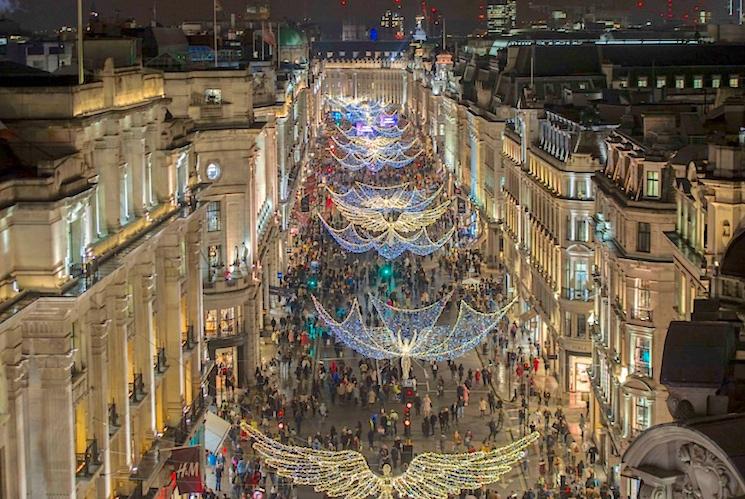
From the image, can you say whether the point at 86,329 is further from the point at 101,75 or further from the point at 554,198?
the point at 554,198

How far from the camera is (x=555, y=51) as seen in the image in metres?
100

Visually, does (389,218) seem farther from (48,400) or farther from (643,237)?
(48,400)

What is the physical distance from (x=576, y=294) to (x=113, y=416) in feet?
103

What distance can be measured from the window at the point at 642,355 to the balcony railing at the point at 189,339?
15.1 metres

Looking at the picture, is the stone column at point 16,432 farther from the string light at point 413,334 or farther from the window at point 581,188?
the window at point 581,188

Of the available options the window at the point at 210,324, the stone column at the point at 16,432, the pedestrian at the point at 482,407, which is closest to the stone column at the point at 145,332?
the stone column at the point at 16,432

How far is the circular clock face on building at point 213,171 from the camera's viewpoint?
61.5m

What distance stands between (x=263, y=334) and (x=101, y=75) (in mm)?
35757

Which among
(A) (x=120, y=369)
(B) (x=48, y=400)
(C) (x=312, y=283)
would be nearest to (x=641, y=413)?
(A) (x=120, y=369)

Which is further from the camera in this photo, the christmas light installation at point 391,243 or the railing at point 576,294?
the christmas light installation at point 391,243

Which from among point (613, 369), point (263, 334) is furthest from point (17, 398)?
point (263, 334)

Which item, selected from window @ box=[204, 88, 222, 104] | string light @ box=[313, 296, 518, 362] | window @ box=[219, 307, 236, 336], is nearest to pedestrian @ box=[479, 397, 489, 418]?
string light @ box=[313, 296, 518, 362]

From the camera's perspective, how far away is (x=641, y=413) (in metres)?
45.1

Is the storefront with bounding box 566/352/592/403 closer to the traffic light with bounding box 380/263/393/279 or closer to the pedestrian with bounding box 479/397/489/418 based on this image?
the pedestrian with bounding box 479/397/489/418
